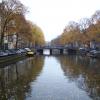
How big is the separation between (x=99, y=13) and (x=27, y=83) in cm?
6426

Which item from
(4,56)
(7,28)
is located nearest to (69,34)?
(7,28)

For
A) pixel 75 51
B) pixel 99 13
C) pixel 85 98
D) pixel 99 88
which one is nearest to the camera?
pixel 85 98

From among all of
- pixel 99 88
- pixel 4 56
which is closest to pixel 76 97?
pixel 99 88

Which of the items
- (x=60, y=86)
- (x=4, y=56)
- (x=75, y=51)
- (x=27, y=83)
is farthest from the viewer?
(x=75, y=51)

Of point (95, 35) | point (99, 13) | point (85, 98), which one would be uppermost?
point (99, 13)

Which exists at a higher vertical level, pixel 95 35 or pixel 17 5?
pixel 17 5

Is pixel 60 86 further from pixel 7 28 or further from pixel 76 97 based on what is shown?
pixel 7 28

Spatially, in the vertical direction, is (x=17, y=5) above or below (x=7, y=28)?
above

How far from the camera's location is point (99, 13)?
306 feet

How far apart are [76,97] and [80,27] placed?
107 meters

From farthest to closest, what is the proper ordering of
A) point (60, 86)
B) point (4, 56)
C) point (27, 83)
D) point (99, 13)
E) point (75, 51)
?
point (75, 51), point (99, 13), point (4, 56), point (27, 83), point (60, 86)

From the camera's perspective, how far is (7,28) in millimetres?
75062

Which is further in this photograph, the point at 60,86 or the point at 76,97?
the point at 60,86

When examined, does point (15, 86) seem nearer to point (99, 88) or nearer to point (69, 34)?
point (99, 88)
